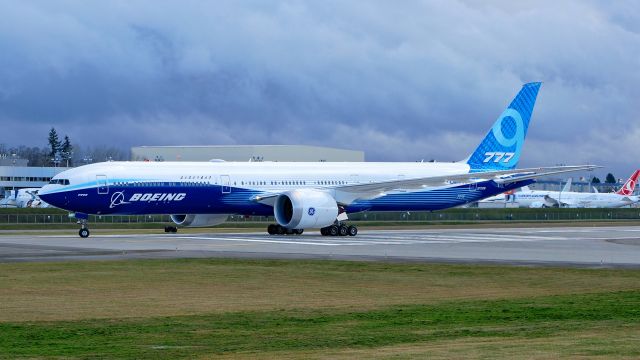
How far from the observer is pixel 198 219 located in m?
60.4

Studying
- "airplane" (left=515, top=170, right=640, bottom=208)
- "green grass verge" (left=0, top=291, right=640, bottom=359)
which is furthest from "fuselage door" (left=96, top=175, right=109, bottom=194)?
"airplane" (left=515, top=170, right=640, bottom=208)

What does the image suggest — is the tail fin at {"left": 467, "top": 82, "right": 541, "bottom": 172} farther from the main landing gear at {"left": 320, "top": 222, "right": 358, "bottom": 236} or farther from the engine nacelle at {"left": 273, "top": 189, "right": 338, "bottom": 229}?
the engine nacelle at {"left": 273, "top": 189, "right": 338, "bottom": 229}

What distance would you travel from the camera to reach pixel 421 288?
27.2 meters

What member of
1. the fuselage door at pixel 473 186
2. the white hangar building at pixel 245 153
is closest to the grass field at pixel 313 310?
the fuselage door at pixel 473 186

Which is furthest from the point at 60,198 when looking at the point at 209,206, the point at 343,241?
the point at 343,241

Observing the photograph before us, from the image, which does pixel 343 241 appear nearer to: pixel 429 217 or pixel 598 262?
pixel 598 262

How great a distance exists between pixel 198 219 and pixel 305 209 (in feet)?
25.4

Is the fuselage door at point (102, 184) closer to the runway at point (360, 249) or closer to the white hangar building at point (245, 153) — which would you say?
Answer: the runway at point (360, 249)

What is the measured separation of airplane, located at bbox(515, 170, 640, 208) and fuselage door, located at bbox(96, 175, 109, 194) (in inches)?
4499

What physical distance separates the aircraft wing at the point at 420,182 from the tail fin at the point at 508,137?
202 cm

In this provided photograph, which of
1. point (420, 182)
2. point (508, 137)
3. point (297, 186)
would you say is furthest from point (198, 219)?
point (508, 137)

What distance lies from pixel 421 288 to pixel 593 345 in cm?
1122

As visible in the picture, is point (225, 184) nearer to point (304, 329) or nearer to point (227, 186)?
point (227, 186)

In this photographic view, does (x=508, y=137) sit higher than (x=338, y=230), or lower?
higher
